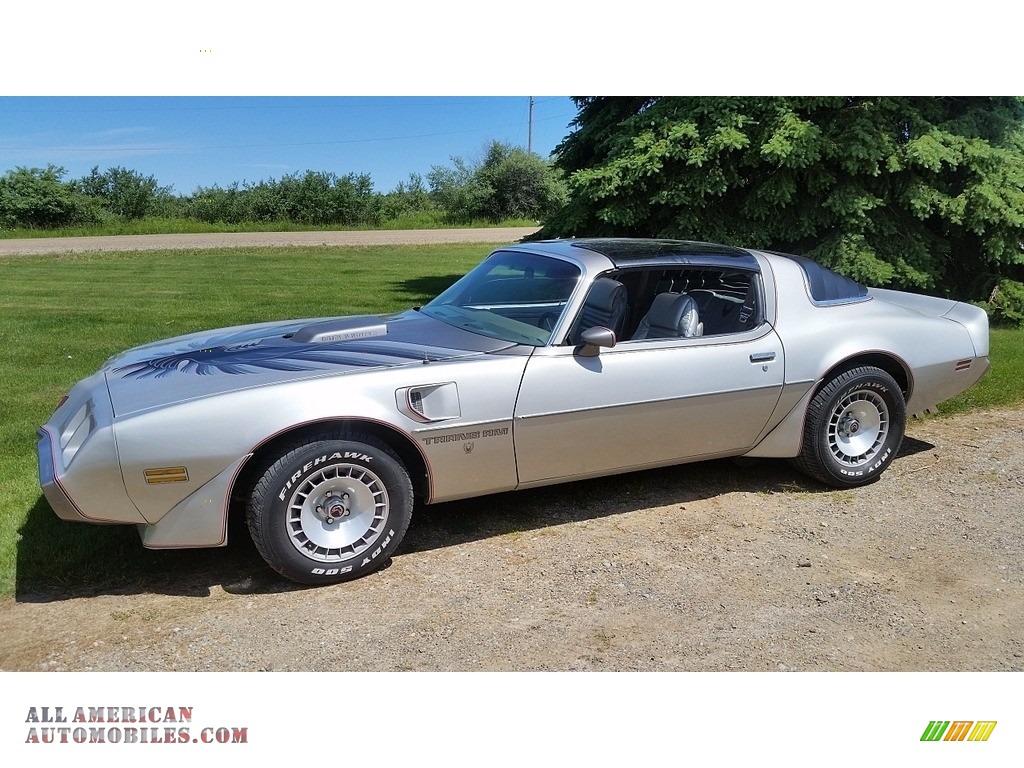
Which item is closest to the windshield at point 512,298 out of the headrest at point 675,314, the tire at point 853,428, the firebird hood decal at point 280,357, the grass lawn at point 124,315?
the firebird hood decal at point 280,357

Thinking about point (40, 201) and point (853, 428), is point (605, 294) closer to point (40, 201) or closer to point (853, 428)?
point (853, 428)

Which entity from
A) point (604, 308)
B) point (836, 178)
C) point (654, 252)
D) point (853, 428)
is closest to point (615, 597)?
point (604, 308)

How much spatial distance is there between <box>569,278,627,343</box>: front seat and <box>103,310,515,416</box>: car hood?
0.45m

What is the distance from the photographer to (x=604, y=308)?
4531 millimetres

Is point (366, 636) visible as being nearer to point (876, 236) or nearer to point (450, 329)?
point (450, 329)

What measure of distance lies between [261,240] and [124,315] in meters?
15.1

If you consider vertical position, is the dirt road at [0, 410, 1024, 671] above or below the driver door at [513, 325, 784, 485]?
below

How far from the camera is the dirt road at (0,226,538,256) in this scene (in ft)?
80.8

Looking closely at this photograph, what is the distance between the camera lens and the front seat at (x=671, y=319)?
4.72 metres

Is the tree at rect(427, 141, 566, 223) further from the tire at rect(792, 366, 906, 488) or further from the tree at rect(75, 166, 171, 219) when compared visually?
the tire at rect(792, 366, 906, 488)
